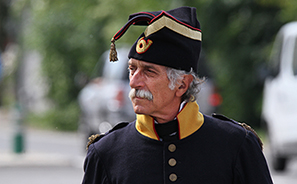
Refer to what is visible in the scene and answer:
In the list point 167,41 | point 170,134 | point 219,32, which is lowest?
point 170,134

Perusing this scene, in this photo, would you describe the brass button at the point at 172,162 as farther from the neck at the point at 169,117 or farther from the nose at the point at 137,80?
the nose at the point at 137,80

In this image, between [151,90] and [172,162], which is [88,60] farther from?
[172,162]

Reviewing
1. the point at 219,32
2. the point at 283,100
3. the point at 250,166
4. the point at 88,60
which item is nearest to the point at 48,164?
the point at 283,100

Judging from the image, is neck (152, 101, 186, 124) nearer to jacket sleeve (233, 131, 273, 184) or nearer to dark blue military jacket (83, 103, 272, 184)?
dark blue military jacket (83, 103, 272, 184)

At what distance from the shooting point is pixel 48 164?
10734 millimetres

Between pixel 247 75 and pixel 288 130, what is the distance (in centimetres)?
719

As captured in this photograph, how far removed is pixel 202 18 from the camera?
14539 mm

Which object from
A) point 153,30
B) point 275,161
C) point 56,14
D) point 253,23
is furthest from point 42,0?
point 153,30

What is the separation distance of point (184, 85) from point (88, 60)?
15.9 meters

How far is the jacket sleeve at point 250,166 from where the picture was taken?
255 cm

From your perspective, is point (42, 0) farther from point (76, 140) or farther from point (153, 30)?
point (153, 30)

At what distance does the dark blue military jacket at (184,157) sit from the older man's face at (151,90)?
6 cm

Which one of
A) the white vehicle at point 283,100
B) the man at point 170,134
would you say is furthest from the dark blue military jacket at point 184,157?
the white vehicle at point 283,100

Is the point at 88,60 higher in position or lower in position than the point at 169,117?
higher
